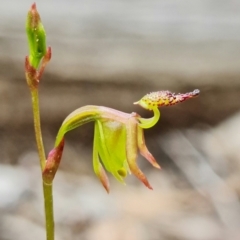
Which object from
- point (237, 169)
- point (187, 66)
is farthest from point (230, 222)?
point (187, 66)

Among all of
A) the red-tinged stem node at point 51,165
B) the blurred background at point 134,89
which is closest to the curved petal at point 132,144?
the red-tinged stem node at point 51,165

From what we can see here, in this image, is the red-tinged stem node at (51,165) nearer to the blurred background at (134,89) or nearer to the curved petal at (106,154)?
the curved petal at (106,154)

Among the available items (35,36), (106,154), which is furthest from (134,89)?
(35,36)

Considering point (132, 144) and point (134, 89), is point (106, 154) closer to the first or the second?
point (132, 144)

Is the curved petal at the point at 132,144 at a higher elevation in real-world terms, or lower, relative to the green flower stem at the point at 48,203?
higher

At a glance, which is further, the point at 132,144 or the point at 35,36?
the point at 132,144

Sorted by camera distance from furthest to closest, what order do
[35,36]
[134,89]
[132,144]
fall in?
[134,89] → [132,144] → [35,36]

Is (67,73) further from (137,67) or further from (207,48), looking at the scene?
(207,48)

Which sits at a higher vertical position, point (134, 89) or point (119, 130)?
point (119, 130)

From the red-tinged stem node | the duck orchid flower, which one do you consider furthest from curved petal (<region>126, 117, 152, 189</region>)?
the red-tinged stem node
